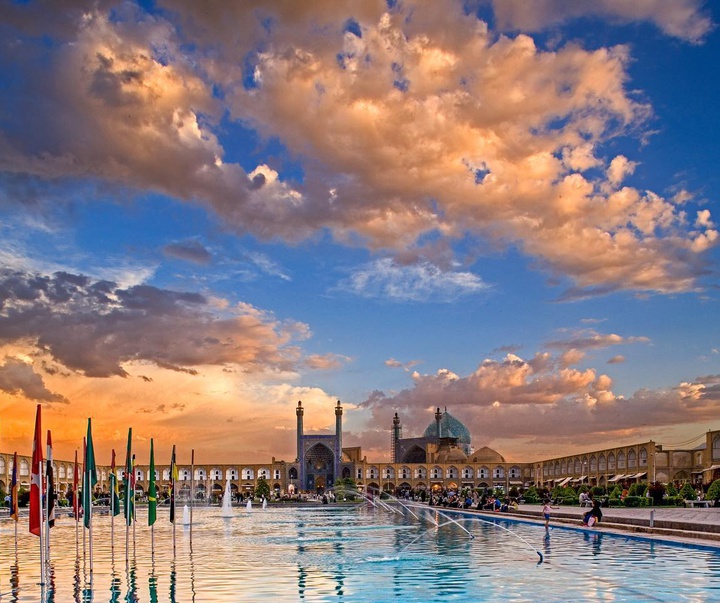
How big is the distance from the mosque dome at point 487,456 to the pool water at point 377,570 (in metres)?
101

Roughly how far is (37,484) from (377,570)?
25.4ft

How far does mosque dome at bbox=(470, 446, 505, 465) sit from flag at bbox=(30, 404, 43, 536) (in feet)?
386

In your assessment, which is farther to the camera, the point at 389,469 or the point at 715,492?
the point at 389,469

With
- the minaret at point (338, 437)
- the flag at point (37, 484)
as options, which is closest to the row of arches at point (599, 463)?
the minaret at point (338, 437)

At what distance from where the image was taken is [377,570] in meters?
19.0

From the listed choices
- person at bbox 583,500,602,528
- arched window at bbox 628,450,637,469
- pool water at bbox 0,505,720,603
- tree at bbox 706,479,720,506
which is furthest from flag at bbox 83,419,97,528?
arched window at bbox 628,450,637,469

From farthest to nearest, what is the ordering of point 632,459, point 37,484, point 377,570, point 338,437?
point 338,437
point 632,459
point 377,570
point 37,484

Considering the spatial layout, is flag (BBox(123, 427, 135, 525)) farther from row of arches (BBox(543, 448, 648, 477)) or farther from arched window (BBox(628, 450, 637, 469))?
arched window (BBox(628, 450, 637, 469))

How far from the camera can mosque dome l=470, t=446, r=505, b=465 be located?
12862cm

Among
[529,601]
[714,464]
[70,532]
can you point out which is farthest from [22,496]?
[529,601]

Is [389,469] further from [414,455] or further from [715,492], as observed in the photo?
[715,492]

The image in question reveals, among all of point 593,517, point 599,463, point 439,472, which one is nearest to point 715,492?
point 593,517

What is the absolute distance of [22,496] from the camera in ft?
223

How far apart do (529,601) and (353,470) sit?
11185 cm
